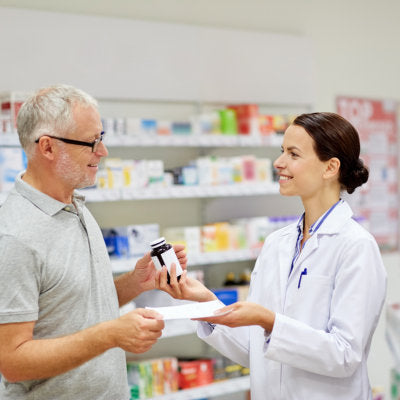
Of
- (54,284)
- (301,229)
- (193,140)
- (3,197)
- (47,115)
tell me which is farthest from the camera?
(193,140)

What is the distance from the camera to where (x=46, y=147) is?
2291 mm

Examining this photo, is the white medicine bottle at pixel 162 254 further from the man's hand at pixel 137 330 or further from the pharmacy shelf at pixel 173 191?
the pharmacy shelf at pixel 173 191

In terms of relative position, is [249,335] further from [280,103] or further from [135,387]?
[280,103]

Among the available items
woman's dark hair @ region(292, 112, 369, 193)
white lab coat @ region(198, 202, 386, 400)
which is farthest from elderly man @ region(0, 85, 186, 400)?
woman's dark hair @ region(292, 112, 369, 193)

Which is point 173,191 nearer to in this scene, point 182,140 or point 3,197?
point 182,140

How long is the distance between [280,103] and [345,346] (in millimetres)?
3571

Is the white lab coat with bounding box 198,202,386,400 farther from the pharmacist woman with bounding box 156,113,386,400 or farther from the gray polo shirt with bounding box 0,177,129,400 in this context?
the gray polo shirt with bounding box 0,177,129,400

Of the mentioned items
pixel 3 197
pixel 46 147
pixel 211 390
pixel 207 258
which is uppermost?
pixel 46 147

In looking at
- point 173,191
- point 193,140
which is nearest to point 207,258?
point 173,191

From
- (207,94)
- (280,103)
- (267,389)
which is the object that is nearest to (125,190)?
(207,94)

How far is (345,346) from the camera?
2096 mm

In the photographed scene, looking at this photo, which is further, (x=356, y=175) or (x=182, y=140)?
(x=182, y=140)

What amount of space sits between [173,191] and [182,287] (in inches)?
82.7

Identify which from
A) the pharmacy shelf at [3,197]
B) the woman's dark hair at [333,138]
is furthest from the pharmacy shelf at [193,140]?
the woman's dark hair at [333,138]
